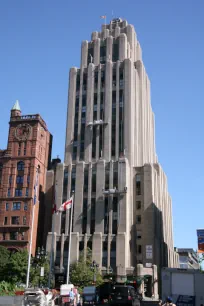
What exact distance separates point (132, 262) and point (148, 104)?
50.6 meters

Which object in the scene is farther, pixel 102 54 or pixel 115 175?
pixel 102 54

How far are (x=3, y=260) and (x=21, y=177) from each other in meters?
19.7

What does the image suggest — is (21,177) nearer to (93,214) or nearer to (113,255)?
(93,214)

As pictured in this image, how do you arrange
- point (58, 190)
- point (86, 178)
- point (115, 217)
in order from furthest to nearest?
point (86, 178)
point (58, 190)
point (115, 217)

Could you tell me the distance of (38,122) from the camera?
90875 mm

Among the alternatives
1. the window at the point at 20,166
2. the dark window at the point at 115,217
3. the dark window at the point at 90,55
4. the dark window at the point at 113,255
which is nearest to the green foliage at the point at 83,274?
the dark window at the point at 113,255

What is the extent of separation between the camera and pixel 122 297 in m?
31.6

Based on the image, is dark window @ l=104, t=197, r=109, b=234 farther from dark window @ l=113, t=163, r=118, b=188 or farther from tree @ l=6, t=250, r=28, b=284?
tree @ l=6, t=250, r=28, b=284

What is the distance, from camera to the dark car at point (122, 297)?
3130cm

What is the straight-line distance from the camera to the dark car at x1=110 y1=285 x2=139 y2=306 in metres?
31.3

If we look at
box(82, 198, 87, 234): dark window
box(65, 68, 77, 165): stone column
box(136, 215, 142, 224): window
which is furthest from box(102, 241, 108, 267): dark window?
box(65, 68, 77, 165): stone column

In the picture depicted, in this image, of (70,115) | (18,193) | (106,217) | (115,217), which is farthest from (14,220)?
(70,115)

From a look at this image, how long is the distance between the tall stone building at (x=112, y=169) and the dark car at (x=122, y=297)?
44.6 m

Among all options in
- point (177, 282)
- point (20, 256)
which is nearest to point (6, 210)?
point (20, 256)
